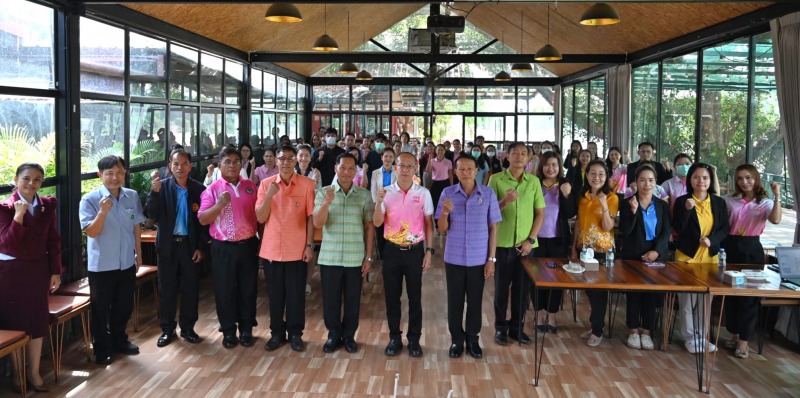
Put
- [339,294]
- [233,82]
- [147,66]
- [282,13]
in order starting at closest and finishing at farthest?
1. [339,294]
2. [282,13]
3. [147,66]
4. [233,82]

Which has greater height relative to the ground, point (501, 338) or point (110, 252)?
point (110, 252)

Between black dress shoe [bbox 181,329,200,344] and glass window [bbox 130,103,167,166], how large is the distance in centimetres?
270

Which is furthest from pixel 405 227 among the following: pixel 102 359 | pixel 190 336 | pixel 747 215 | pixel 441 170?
pixel 441 170

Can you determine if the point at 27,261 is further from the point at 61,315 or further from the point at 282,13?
the point at 282,13

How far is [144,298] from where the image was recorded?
264 inches

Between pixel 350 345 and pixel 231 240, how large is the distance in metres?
1.28

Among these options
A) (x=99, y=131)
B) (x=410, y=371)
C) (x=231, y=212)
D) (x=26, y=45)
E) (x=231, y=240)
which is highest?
(x=26, y=45)

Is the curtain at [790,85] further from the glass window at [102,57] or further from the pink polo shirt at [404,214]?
the glass window at [102,57]

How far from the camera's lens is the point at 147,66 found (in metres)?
7.57

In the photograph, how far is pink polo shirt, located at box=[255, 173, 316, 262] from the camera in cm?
486

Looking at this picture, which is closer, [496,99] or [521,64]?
[521,64]

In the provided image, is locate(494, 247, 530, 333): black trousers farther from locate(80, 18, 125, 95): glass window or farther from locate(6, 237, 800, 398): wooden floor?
locate(80, 18, 125, 95): glass window

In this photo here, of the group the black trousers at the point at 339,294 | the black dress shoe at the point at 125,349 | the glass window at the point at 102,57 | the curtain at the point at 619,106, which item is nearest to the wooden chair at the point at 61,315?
the black dress shoe at the point at 125,349

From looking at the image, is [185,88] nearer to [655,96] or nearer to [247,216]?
[247,216]
